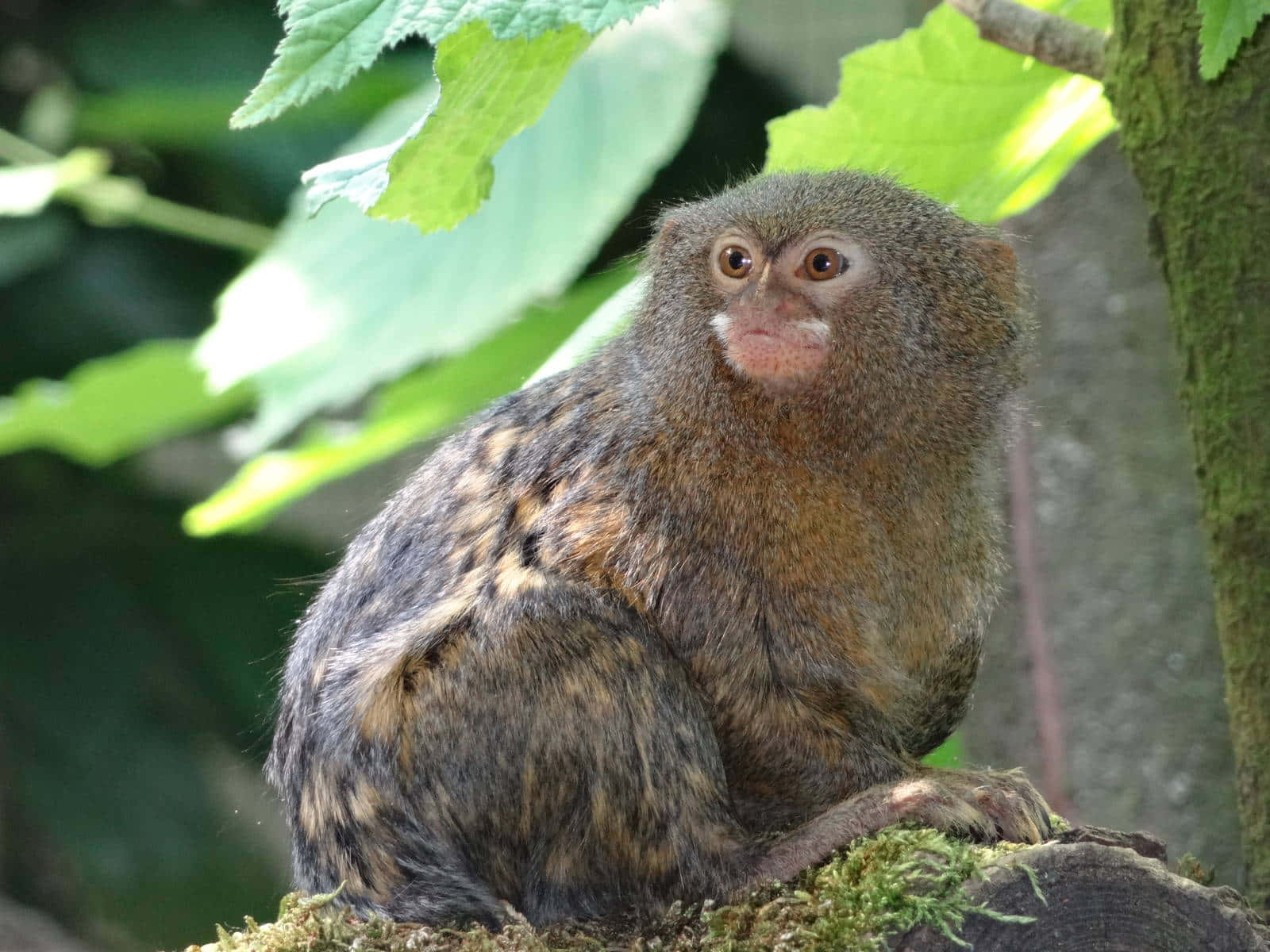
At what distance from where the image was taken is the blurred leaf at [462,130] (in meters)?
2.08

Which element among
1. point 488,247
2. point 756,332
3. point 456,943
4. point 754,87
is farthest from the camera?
point 754,87

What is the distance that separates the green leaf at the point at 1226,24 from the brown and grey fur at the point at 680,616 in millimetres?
783

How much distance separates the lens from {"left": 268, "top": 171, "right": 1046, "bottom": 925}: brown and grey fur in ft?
8.27

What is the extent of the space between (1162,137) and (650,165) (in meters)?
1.06

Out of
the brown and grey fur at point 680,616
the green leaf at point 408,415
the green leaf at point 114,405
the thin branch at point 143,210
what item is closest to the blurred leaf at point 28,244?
the thin branch at point 143,210

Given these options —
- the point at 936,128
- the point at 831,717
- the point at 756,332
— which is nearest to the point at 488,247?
the point at 756,332

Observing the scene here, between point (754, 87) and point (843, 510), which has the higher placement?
point (754, 87)

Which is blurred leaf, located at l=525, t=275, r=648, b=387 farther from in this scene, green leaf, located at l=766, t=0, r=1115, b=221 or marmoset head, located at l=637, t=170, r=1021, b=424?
green leaf, located at l=766, t=0, r=1115, b=221

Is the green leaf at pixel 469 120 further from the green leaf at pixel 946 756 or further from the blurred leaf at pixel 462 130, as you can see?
the green leaf at pixel 946 756

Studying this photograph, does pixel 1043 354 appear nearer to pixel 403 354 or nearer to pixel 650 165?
pixel 650 165

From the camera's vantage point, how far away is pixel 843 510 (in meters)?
2.83

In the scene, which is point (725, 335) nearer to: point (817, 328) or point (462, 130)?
point (817, 328)

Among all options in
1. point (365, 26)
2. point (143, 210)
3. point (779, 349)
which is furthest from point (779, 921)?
point (143, 210)

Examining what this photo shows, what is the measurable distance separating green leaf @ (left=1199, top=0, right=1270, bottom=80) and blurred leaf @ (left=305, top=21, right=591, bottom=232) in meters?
0.87
